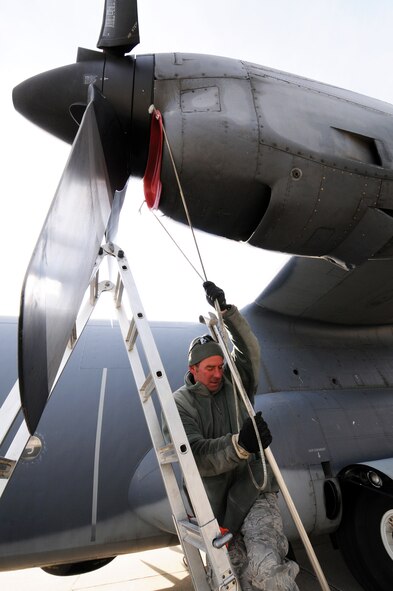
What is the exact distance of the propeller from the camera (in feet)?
5.07

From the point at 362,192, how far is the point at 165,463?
2.21m

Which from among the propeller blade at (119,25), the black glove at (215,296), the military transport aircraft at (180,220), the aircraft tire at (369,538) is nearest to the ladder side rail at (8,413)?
the military transport aircraft at (180,220)

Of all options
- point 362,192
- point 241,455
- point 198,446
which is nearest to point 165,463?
point 198,446

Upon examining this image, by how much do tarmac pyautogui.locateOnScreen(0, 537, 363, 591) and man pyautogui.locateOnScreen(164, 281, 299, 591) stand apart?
8.47 ft

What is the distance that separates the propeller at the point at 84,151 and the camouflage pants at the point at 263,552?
1.24 meters

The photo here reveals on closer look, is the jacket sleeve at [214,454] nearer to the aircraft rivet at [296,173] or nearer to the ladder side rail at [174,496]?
the ladder side rail at [174,496]

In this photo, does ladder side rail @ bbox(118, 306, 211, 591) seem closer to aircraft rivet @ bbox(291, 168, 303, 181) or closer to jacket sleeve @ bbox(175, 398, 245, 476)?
jacket sleeve @ bbox(175, 398, 245, 476)

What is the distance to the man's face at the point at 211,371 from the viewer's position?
7.72ft

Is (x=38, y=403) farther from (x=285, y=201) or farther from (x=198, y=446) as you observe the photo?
(x=285, y=201)

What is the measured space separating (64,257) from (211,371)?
1123mm

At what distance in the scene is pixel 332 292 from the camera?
452 centimetres

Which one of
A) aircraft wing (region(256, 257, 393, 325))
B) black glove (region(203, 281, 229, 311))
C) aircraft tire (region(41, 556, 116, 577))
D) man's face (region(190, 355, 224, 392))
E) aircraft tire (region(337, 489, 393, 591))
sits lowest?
aircraft tire (region(337, 489, 393, 591))

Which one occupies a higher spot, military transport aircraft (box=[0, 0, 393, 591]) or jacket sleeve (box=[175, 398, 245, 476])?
military transport aircraft (box=[0, 0, 393, 591])

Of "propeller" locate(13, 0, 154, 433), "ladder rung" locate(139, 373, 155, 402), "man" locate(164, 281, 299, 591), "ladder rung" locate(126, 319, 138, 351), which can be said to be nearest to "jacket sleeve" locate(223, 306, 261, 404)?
"man" locate(164, 281, 299, 591)
